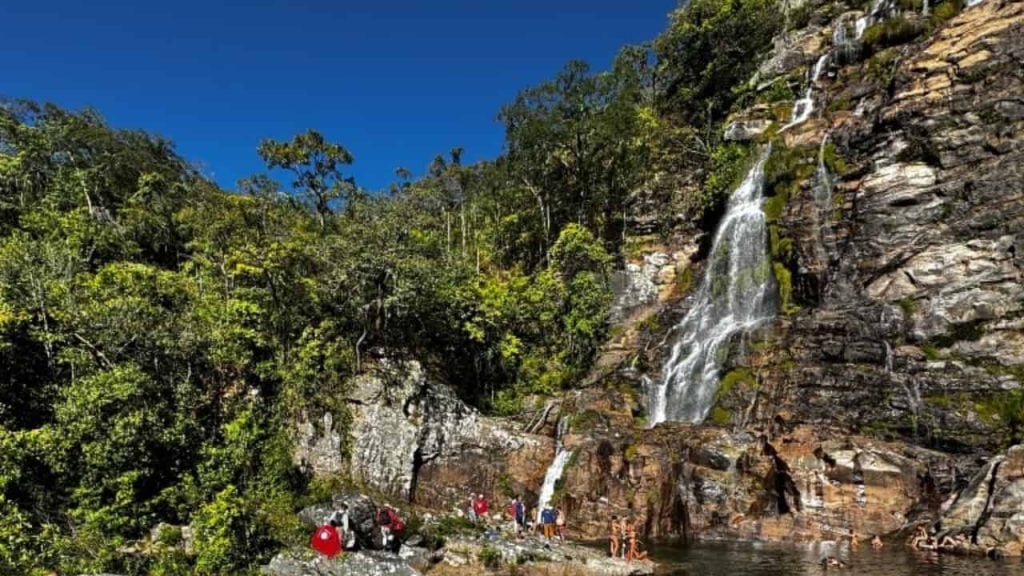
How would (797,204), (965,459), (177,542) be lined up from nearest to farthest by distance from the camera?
1. (177,542)
2. (965,459)
3. (797,204)

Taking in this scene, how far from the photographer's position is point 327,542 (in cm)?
1984

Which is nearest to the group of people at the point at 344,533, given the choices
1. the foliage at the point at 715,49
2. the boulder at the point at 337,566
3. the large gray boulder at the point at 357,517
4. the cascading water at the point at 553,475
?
the large gray boulder at the point at 357,517

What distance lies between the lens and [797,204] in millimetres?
40562

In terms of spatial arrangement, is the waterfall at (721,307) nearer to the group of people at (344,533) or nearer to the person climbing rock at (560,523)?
the person climbing rock at (560,523)

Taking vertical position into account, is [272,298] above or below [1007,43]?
below

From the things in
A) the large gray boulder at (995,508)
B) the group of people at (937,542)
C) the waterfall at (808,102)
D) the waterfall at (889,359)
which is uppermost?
the waterfall at (808,102)

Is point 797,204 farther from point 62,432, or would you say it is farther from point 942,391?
point 62,432

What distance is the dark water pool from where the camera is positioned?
19.9 m

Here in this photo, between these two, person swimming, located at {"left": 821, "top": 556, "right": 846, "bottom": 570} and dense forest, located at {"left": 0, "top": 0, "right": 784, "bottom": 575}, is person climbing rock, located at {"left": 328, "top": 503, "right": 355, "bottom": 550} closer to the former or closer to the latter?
dense forest, located at {"left": 0, "top": 0, "right": 784, "bottom": 575}

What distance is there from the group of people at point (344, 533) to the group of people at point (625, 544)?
26.7 ft

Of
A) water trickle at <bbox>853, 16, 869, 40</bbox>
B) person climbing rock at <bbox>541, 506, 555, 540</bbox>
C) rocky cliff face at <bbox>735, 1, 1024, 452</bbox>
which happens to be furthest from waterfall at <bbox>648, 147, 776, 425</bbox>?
water trickle at <bbox>853, 16, 869, 40</bbox>

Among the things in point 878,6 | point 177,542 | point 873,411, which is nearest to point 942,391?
point 873,411

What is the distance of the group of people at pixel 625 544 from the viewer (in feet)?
76.3

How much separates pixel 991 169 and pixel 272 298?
40.1m
